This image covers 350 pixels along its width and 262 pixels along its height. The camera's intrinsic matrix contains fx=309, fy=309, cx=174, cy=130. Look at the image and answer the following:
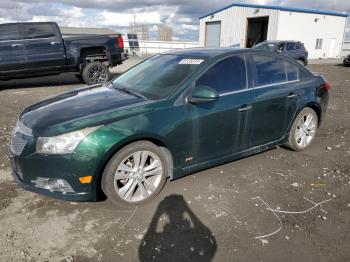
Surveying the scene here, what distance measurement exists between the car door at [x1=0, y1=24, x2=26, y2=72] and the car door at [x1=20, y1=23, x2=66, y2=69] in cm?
18

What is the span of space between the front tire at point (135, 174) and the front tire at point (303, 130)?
225 centimetres

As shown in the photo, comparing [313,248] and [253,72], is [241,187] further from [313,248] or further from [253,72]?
[253,72]

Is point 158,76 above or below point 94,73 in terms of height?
above

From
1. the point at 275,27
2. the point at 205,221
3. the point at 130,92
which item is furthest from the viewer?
the point at 275,27

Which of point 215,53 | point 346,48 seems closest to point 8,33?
point 215,53

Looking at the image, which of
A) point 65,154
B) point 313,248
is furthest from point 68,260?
point 313,248

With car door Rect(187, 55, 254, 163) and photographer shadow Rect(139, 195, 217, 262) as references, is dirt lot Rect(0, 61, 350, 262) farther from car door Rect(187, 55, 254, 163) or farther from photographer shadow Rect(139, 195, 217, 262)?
car door Rect(187, 55, 254, 163)

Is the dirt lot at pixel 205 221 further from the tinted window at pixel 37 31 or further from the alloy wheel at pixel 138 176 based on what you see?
the tinted window at pixel 37 31

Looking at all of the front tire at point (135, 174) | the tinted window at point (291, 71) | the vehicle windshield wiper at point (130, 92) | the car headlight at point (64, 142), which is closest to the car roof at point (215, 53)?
the tinted window at point (291, 71)

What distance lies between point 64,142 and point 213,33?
3158 centimetres

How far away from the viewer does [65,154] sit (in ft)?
9.45

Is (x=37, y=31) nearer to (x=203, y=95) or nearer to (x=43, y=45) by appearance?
(x=43, y=45)

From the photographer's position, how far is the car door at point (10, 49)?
9.80 m

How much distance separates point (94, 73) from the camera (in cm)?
1073
